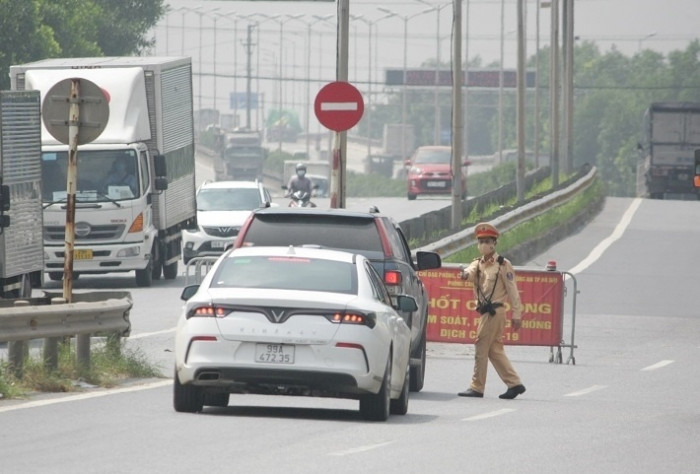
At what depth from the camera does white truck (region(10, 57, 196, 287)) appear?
3067 centimetres

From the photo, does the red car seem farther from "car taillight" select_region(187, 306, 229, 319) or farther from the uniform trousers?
"car taillight" select_region(187, 306, 229, 319)

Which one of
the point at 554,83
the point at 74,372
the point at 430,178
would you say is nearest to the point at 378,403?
the point at 74,372

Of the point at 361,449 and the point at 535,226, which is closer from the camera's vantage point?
the point at 361,449

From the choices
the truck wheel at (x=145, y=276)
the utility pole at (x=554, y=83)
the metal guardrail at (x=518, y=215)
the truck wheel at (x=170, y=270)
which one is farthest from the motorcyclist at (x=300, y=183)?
the utility pole at (x=554, y=83)

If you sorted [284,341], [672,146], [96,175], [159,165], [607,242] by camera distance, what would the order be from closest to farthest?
[284,341] < [96,175] < [159,165] < [607,242] < [672,146]

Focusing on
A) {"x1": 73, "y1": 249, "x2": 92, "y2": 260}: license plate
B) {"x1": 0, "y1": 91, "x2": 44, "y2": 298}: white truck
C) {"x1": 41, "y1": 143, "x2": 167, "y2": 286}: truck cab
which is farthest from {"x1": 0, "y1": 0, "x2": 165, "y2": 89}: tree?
{"x1": 0, "y1": 91, "x2": 44, "y2": 298}: white truck

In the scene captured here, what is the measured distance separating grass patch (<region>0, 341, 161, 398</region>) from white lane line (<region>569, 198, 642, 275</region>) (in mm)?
18107

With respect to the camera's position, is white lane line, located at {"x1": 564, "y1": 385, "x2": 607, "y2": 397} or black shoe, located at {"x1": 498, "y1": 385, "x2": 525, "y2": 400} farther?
white lane line, located at {"x1": 564, "y1": 385, "x2": 607, "y2": 397}

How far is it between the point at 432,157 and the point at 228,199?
32808mm

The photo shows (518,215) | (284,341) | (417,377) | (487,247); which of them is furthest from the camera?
(518,215)

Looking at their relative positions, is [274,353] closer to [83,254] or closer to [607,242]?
[83,254]

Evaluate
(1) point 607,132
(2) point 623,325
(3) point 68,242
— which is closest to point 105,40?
(2) point 623,325

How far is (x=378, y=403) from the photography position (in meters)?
14.1

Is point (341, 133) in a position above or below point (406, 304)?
above
